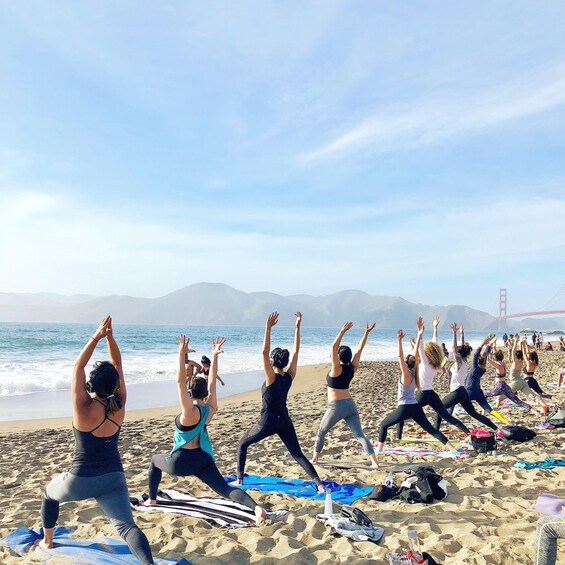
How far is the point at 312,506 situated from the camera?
205 inches

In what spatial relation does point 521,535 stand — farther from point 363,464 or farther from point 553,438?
point 553,438

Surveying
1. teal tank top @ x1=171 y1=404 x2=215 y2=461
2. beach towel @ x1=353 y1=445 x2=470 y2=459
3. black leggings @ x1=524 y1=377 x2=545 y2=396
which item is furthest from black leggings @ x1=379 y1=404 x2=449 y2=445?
black leggings @ x1=524 y1=377 x2=545 y2=396

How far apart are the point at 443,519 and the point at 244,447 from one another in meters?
2.34

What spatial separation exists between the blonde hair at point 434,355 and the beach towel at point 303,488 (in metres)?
2.50

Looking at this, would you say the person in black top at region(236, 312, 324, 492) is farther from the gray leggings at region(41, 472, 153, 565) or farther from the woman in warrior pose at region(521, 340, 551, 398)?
the woman in warrior pose at region(521, 340, 551, 398)

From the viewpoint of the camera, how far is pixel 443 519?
472cm

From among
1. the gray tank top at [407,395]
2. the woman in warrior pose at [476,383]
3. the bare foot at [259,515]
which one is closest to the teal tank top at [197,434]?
the bare foot at [259,515]

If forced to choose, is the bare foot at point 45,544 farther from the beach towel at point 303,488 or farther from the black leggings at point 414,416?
the black leggings at point 414,416

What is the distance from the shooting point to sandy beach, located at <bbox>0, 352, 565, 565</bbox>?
4074 mm

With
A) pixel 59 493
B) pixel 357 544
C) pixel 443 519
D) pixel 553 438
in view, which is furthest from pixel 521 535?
pixel 553 438

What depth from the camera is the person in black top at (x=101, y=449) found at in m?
3.49

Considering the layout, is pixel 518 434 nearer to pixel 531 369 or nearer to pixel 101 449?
pixel 531 369

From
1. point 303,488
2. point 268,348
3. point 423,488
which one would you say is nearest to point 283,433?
point 303,488

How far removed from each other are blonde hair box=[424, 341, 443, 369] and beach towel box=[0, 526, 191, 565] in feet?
16.3
